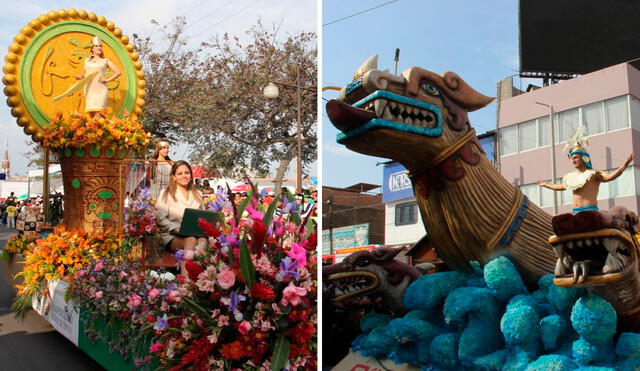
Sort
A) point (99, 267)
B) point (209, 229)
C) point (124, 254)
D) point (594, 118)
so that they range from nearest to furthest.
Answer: point (209, 229) → point (594, 118) → point (99, 267) → point (124, 254)

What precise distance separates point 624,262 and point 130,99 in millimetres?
6488

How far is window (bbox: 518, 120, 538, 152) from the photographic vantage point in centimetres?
300

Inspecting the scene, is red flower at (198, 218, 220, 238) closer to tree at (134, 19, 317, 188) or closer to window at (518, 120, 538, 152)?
window at (518, 120, 538, 152)

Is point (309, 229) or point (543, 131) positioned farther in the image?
point (543, 131)

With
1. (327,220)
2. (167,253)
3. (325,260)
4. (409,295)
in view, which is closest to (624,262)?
(409,295)

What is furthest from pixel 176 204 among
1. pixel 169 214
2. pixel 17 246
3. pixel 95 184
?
pixel 17 246

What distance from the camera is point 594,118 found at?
2787 millimetres

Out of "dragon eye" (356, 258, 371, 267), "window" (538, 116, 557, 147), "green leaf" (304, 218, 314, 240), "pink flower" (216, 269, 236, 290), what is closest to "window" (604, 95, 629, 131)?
"window" (538, 116, 557, 147)

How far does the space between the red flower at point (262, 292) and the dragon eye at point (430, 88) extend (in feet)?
3.41

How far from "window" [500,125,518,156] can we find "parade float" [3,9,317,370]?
1153 mm

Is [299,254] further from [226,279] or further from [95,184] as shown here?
[95,184]

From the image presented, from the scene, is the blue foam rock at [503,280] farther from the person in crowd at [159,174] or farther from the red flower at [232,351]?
the person in crowd at [159,174]

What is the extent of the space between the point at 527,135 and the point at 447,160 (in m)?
0.80

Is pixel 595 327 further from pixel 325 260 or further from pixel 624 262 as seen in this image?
A: pixel 325 260
